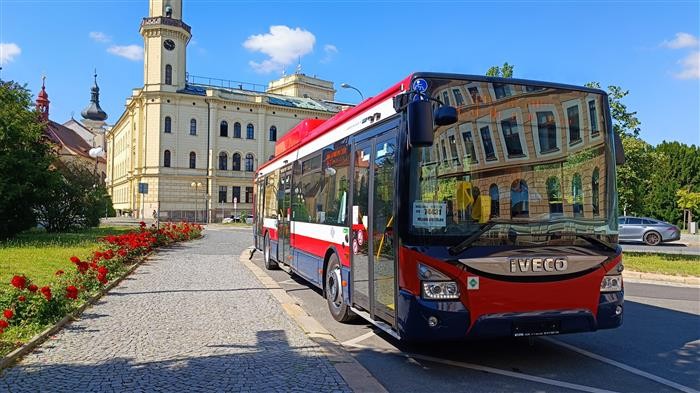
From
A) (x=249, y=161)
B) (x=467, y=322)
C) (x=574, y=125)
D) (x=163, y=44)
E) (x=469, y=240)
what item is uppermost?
(x=163, y=44)

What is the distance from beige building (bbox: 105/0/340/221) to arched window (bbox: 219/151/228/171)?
14 centimetres

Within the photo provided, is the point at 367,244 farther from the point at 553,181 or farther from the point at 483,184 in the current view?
the point at 553,181

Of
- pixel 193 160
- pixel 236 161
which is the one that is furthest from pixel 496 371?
pixel 236 161

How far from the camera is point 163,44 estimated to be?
234ft

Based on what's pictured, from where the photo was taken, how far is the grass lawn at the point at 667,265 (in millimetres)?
14414

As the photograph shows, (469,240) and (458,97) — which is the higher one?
(458,97)

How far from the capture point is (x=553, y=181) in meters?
5.69

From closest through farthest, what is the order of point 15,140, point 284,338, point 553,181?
point 553,181 < point 284,338 < point 15,140

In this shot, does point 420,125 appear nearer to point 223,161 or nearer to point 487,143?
point 487,143

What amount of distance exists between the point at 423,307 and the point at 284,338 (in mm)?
2277

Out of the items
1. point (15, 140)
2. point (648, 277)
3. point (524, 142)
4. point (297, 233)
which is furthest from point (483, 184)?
point (15, 140)

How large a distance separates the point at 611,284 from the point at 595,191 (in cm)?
100

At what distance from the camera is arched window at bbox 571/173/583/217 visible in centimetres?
575

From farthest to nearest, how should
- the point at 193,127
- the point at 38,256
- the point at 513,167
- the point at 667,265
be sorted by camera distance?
1. the point at 193,127
2. the point at 667,265
3. the point at 38,256
4. the point at 513,167
